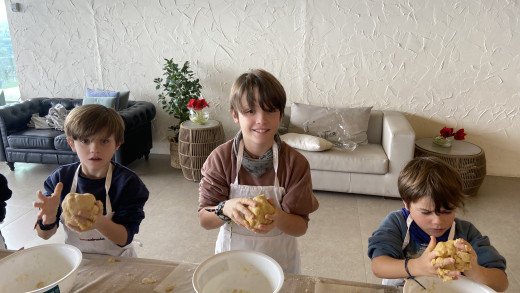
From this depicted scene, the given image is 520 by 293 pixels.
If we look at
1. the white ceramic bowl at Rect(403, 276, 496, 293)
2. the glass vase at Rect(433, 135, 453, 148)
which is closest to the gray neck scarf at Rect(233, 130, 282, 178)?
the white ceramic bowl at Rect(403, 276, 496, 293)

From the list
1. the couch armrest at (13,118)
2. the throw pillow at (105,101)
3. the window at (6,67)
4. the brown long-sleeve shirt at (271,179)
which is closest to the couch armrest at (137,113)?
the throw pillow at (105,101)

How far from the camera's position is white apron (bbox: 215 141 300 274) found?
4.00ft

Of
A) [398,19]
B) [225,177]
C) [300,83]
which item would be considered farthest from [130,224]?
[398,19]

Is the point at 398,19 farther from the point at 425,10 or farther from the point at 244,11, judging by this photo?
the point at 244,11

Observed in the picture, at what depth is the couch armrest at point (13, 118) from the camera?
3715 millimetres

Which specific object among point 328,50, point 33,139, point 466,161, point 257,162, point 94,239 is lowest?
point 33,139

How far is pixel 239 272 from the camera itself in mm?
998

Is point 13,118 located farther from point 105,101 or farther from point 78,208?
point 78,208

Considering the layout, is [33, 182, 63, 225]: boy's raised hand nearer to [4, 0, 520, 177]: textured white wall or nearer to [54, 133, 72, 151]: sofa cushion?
[54, 133, 72, 151]: sofa cushion

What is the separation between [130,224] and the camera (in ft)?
4.16

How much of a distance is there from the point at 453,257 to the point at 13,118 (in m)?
4.24

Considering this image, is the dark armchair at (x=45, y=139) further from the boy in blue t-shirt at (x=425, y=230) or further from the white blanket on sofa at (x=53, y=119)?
the boy in blue t-shirt at (x=425, y=230)

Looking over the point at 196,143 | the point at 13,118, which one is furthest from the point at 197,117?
the point at 13,118

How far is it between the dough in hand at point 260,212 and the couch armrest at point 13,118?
3.76 m
